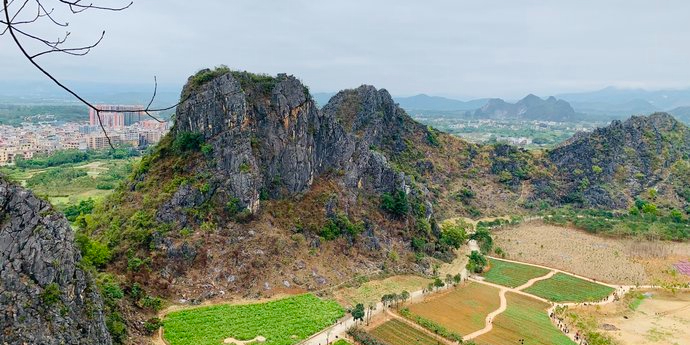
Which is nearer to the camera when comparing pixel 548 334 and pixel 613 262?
pixel 548 334

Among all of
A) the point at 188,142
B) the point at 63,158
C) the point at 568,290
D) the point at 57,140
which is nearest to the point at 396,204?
the point at 568,290

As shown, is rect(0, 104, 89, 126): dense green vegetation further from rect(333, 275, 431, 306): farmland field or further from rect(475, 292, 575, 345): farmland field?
rect(475, 292, 575, 345): farmland field

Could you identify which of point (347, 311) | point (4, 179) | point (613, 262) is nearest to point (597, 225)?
point (613, 262)

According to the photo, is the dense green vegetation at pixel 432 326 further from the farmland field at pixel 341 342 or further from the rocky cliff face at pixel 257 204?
the rocky cliff face at pixel 257 204

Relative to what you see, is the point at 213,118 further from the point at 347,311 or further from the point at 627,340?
the point at 627,340

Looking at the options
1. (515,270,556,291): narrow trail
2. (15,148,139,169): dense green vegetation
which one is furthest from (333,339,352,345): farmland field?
(15,148,139,169): dense green vegetation

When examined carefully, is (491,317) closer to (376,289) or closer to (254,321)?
(376,289)
